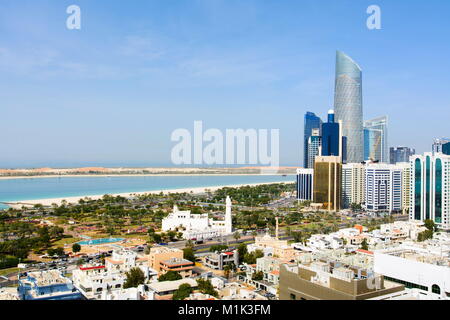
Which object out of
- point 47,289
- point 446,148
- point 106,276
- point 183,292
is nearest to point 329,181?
point 446,148

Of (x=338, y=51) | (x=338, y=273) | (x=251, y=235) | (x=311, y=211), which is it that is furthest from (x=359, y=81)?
(x=338, y=273)

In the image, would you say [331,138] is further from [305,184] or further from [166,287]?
[166,287]

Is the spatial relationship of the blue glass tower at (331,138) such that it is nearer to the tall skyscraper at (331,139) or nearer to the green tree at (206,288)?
the tall skyscraper at (331,139)

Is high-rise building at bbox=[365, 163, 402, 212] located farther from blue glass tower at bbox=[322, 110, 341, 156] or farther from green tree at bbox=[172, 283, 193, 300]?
green tree at bbox=[172, 283, 193, 300]

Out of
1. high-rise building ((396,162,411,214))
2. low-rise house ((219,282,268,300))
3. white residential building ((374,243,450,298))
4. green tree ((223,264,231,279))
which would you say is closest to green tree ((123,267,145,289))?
low-rise house ((219,282,268,300))

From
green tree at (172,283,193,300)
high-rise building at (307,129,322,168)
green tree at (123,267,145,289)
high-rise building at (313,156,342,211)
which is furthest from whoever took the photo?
high-rise building at (307,129,322,168)

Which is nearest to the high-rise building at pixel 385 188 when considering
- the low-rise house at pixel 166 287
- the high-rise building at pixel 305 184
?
the high-rise building at pixel 305 184
